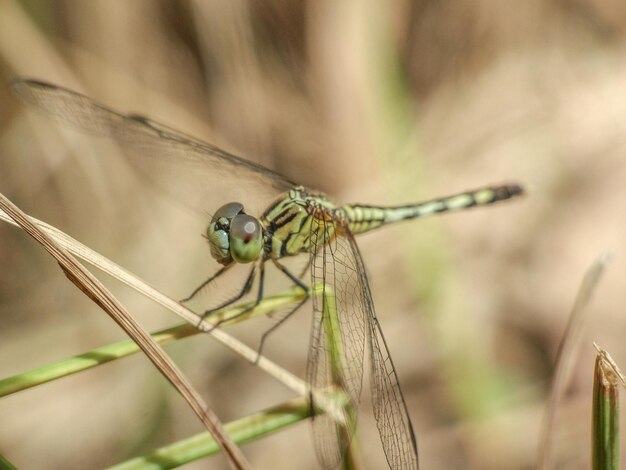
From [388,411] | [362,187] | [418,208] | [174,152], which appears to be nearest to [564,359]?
[388,411]

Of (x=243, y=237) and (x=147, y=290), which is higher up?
(x=243, y=237)

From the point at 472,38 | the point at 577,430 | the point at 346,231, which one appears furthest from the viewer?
the point at 472,38

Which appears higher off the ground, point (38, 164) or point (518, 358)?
point (38, 164)

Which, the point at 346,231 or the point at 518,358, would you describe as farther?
the point at 518,358

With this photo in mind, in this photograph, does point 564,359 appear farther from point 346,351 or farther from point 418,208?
point 418,208

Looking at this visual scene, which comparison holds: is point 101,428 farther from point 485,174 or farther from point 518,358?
point 485,174

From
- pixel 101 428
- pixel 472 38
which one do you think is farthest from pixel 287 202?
pixel 472 38
